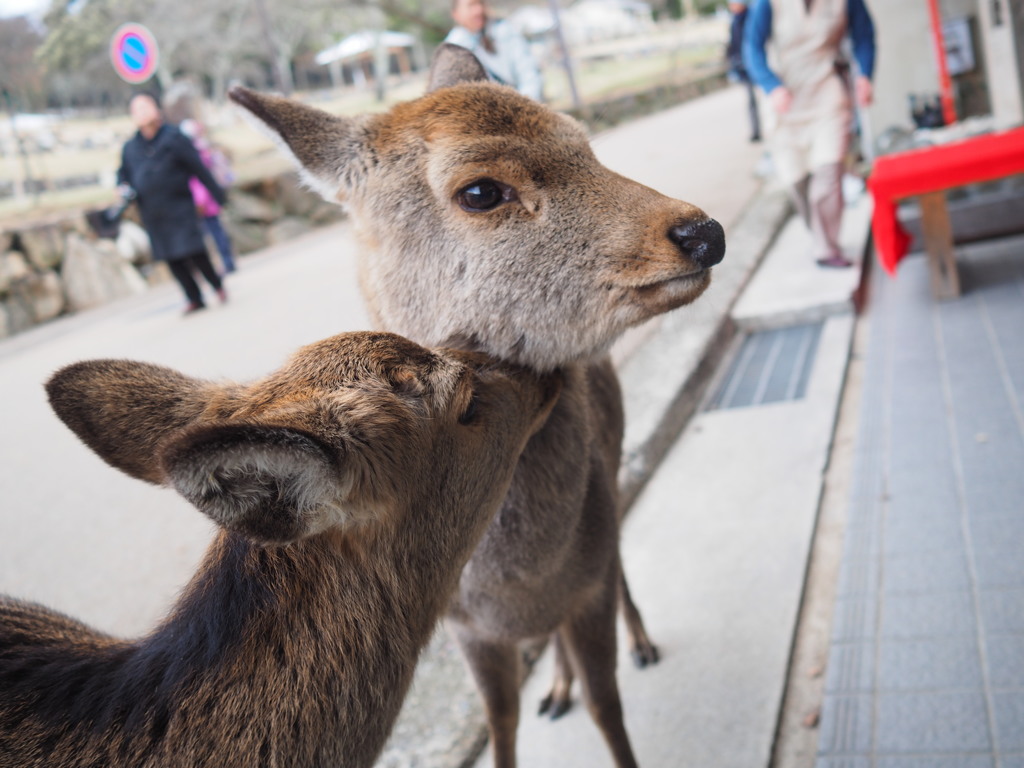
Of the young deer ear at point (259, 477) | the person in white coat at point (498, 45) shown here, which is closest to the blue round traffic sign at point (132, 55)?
the person in white coat at point (498, 45)

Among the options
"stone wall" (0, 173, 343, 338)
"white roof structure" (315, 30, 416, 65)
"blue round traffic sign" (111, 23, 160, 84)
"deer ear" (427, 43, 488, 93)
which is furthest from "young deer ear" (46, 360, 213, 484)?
"white roof structure" (315, 30, 416, 65)

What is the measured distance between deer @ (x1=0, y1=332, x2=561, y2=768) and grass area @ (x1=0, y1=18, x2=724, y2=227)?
28.2 ft

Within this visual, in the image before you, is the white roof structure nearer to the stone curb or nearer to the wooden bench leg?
the stone curb

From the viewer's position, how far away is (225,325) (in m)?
9.97

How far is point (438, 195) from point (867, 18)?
6.08m

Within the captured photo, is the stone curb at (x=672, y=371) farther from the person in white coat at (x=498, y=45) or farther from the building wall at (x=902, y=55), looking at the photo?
the building wall at (x=902, y=55)

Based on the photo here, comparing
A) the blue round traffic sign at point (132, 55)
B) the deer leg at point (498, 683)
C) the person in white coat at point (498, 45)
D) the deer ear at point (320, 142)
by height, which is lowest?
the deer leg at point (498, 683)

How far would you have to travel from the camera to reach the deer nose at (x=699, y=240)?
6.54ft

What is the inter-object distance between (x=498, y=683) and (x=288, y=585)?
125cm

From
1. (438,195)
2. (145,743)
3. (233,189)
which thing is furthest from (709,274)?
(233,189)

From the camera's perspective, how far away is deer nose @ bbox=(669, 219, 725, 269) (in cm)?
199

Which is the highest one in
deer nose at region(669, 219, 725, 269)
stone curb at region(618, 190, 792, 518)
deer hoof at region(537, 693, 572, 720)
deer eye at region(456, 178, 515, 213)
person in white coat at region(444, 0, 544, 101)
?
person in white coat at region(444, 0, 544, 101)

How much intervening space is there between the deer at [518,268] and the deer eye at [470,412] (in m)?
0.29

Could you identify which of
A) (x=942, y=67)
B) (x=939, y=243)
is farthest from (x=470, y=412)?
(x=942, y=67)
